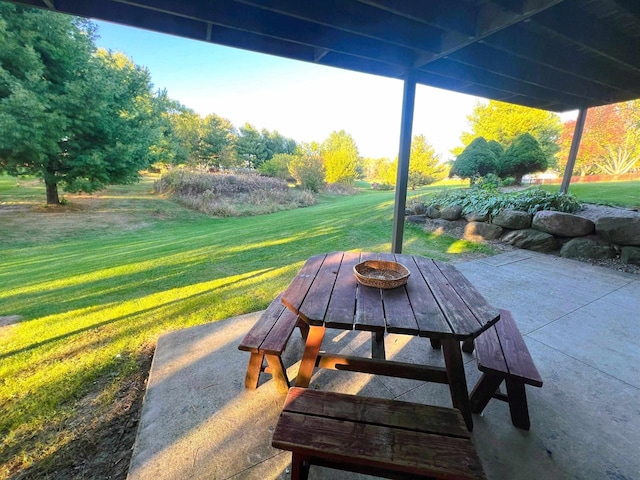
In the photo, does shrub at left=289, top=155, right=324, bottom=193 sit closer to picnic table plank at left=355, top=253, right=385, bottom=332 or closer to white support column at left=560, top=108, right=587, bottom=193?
white support column at left=560, top=108, right=587, bottom=193

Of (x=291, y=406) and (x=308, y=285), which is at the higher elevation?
(x=308, y=285)

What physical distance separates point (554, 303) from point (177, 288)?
4254 millimetres

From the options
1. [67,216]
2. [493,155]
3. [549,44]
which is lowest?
[67,216]

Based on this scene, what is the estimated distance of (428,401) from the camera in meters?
1.59

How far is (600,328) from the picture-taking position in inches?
92.7

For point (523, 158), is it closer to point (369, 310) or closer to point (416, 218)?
point (416, 218)

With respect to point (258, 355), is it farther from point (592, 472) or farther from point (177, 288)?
point (177, 288)

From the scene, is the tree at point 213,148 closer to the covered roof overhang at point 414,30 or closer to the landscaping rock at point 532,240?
the covered roof overhang at point 414,30

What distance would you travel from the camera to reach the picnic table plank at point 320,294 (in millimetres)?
1277

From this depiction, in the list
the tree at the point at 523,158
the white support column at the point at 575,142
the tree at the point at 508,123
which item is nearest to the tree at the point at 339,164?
the tree at the point at 508,123

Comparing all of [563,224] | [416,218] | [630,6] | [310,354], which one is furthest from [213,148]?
[310,354]

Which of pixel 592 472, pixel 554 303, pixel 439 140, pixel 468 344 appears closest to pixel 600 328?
pixel 554 303

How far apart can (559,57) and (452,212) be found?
327 centimetres

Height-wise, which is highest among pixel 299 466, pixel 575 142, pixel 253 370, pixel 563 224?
pixel 575 142
